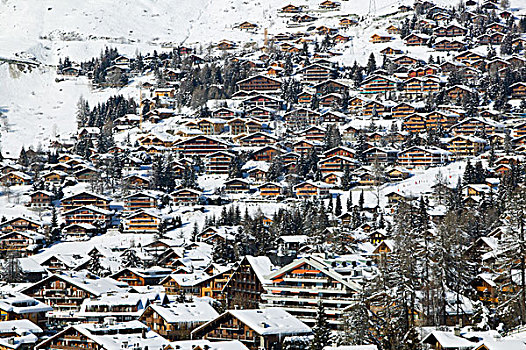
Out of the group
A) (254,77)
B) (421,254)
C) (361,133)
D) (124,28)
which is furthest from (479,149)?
(124,28)

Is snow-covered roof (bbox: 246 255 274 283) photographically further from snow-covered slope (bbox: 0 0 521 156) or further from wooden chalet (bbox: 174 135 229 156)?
snow-covered slope (bbox: 0 0 521 156)

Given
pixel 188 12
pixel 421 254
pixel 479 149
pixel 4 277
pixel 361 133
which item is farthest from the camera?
pixel 188 12

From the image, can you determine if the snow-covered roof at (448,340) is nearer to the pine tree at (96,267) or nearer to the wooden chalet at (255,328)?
the wooden chalet at (255,328)

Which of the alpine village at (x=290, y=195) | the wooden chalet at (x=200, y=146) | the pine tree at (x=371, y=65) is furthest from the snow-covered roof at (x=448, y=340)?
the pine tree at (x=371, y=65)

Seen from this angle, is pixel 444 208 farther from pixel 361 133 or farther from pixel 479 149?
pixel 361 133

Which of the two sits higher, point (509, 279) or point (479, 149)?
point (509, 279)

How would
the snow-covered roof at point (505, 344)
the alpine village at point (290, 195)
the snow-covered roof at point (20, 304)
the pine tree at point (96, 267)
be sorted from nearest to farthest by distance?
the snow-covered roof at point (505, 344) → the alpine village at point (290, 195) → the snow-covered roof at point (20, 304) → the pine tree at point (96, 267)

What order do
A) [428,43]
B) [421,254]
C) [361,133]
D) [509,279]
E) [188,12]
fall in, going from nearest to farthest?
[509,279] < [421,254] < [361,133] < [428,43] < [188,12]

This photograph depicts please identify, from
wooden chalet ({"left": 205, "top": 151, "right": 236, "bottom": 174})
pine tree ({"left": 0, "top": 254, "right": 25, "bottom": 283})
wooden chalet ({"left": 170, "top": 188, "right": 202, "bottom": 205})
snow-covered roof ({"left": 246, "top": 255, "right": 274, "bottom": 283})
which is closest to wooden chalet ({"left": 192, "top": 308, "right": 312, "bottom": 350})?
snow-covered roof ({"left": 246, "top": 255, "right": 274, "bottom": 283})
